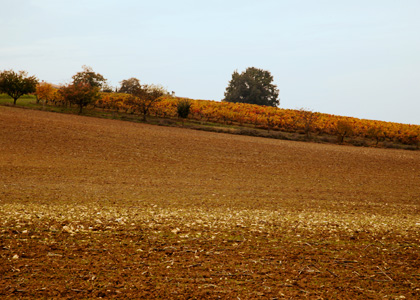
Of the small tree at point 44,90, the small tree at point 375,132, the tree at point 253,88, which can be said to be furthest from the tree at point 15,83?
the tree at point 253,88

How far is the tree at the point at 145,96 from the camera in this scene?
50.0 meters

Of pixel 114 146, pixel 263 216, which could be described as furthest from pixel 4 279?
pixel 114 146

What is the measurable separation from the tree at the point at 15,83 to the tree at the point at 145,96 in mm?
15142

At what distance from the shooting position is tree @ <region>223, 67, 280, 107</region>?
105 meters

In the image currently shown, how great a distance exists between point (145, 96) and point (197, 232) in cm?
4250

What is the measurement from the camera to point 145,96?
4994 centimetres

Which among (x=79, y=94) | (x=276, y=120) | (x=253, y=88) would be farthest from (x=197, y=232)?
(x=253, y=88)

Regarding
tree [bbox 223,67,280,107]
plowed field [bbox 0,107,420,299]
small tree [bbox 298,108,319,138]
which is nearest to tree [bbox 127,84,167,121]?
small tree [bbox 298,108,319,138]

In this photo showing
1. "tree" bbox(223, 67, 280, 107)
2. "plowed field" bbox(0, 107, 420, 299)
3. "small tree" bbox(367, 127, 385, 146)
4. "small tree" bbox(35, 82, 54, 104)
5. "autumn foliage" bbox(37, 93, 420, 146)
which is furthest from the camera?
"tree" bbox(223, 67, 280, 107)

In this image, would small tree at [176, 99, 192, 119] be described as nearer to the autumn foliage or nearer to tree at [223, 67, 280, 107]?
the autumn foliage

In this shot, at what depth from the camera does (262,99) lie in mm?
106500

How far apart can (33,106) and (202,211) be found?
47467 millimetres

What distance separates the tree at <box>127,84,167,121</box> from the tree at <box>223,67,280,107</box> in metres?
56.2

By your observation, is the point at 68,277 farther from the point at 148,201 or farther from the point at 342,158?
the point at 342,158
